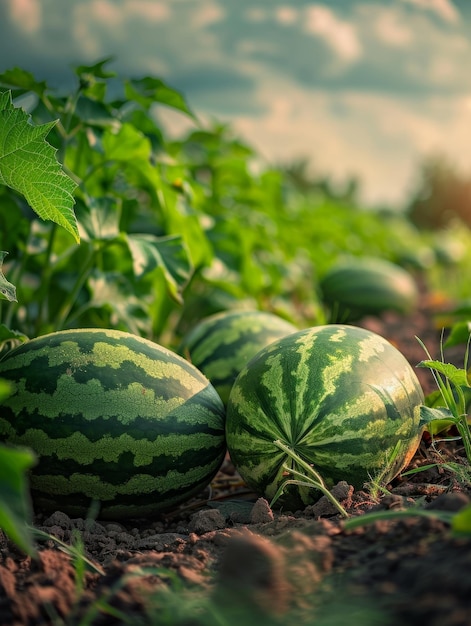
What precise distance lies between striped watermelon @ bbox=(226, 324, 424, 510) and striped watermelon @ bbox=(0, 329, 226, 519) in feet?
0.56

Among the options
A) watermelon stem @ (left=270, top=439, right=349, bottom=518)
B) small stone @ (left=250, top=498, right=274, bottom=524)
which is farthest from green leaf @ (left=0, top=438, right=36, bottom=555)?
small stone @ (left=250, top=498, right=274, bottom=524)

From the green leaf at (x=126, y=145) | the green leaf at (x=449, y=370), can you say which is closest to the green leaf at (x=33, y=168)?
the green leaf at (x=126, y=145)

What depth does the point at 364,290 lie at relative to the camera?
280 inches

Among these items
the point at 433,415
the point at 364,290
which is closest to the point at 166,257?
the point at 433,415

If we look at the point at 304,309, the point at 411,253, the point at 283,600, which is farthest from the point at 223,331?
the point at 411,253

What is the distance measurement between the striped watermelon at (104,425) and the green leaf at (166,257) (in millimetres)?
587

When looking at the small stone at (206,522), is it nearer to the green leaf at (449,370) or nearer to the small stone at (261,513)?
the small stone at (261,513)

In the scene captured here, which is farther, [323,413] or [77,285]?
[77,285]

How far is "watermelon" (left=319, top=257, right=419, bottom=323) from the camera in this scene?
7094 mm

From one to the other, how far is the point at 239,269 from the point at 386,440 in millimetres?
2517

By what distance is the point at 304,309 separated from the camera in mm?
7316

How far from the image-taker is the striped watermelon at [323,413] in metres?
2.16

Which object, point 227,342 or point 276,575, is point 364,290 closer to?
point 227,342

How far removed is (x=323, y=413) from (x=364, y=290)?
5.07 metres
